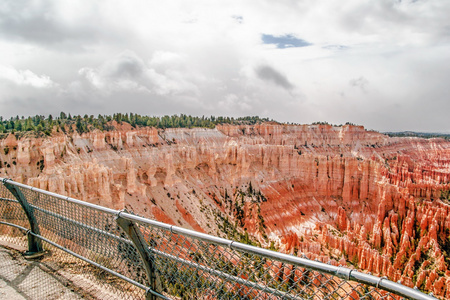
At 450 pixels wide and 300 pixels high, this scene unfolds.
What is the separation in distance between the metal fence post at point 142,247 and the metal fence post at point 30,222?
3.21 meters

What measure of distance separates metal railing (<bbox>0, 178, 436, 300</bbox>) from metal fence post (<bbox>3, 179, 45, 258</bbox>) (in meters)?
0.02

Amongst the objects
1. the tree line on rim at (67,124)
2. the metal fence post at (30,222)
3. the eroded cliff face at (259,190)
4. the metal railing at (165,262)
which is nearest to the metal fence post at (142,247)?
the metal railing at (165,262)

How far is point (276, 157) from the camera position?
167ft

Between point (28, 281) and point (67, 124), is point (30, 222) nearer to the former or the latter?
point (28, 281)

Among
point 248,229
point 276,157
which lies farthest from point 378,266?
point 276,157

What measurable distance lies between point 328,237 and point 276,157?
1961cm

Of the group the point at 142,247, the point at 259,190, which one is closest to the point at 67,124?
the point at 259,190

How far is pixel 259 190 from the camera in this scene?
44.4 metres

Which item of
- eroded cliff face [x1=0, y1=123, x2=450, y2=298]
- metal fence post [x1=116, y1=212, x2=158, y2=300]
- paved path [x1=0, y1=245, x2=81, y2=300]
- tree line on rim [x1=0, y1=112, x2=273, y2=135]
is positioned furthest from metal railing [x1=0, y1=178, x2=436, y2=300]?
tree line on rim [x1=0, y1=112, x2=273, y2=135]

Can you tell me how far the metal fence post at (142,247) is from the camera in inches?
144

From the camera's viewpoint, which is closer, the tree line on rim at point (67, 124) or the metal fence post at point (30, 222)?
the metal fence post at point (30, 222)

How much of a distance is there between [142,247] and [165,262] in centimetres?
36

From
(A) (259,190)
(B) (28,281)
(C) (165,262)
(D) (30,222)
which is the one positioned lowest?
(A) (259,190)

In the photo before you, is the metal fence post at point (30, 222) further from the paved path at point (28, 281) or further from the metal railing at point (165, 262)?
the paved path at point (28, 281)
